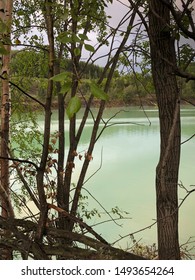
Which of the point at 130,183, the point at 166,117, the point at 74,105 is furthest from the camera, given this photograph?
the point at 130,183

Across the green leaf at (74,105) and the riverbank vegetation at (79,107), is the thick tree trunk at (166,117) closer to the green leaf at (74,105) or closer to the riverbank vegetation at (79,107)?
the riverbank vegetation at (79,107)

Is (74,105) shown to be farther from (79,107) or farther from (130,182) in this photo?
(130,182)

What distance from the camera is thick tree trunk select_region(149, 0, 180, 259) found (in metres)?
1.41

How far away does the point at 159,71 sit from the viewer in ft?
4.67

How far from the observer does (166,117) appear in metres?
1.46

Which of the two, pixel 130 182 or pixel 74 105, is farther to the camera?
pixel 130 182

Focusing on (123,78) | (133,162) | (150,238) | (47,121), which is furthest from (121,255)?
(133,162)

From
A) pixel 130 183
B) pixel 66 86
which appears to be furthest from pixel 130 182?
pixel 66 86

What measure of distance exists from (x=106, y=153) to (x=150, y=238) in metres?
3.58

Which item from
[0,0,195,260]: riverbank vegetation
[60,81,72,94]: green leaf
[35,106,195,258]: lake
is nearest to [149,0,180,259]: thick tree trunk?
[0,0,195,260]: riverbank vegetation

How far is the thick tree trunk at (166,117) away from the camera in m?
1.41

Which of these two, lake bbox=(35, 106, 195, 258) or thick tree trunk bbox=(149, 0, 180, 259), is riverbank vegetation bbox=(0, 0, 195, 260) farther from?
lake bbox=(35, 106, 195, 258)
